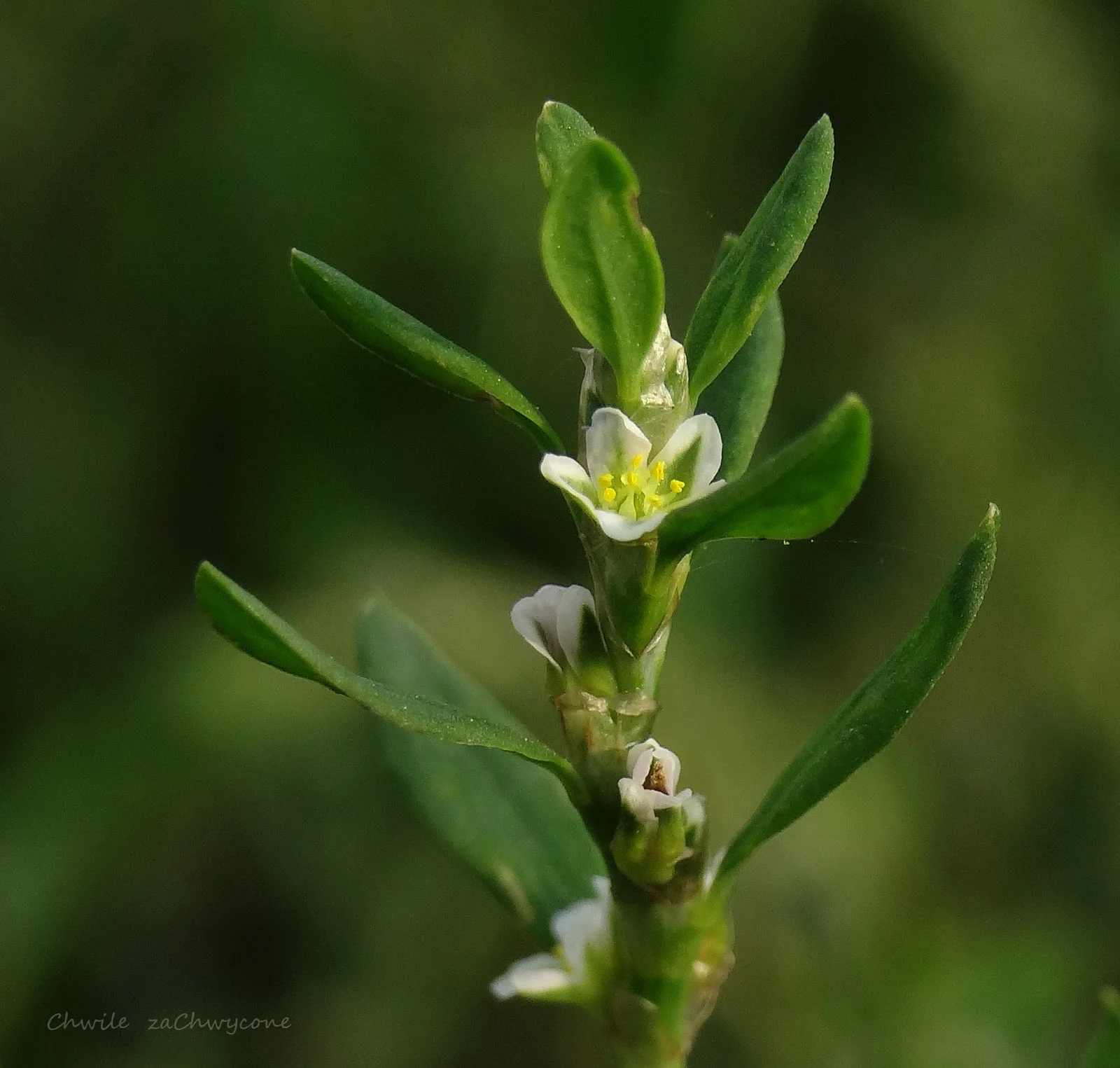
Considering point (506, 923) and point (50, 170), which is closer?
point (506, 923)

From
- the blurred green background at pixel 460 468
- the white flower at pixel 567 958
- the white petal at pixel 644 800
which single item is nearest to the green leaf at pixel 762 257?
the white petal at pixel 644 800

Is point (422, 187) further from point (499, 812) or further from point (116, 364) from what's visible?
point (499, 812)

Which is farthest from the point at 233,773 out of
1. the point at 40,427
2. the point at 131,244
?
the point at 131,244

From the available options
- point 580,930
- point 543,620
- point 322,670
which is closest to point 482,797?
point 580,930

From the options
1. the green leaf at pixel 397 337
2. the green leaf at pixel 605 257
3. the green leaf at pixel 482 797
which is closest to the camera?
the green leaf at pixel 605 257

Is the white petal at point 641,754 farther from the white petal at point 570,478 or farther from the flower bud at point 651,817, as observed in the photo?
the white petal at point 570,478
